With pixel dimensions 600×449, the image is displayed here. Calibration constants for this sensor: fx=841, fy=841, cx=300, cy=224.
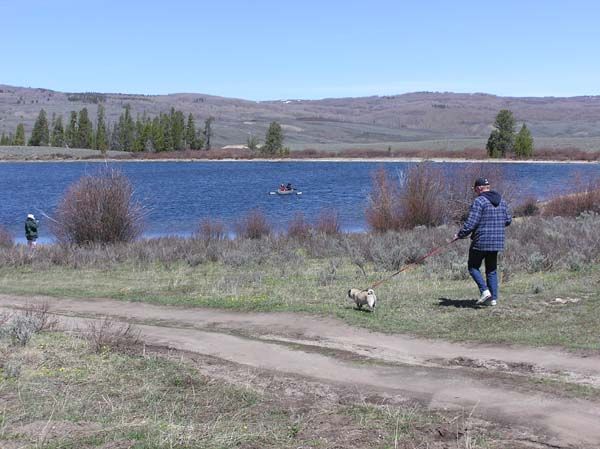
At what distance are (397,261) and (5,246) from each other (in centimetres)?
1433

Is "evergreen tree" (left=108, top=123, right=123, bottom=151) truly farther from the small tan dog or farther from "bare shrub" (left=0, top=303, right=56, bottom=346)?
the small tan dog

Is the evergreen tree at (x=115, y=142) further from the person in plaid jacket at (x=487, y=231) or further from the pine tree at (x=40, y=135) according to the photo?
the person in plaid jacket at (x=487, y=231)

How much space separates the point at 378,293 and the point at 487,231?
2735mm

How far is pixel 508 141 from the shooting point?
105 metres

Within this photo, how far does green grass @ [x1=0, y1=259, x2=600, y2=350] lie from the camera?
11.0m

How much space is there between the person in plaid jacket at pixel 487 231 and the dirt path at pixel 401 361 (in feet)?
6.57

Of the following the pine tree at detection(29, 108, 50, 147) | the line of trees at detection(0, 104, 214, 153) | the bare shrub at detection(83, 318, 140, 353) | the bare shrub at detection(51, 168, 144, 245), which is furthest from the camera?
the pine tree at detection(29, 108, 50, 147)

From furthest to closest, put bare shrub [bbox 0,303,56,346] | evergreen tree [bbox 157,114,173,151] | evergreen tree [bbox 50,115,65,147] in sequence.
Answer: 1. evergreen tree [bbox 50,115,65,147]
2. evergreen tree [bbox 157,114,173,151]
3. bare shrub [bbox 0,303,56,346]

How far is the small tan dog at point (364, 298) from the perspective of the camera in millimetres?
12297

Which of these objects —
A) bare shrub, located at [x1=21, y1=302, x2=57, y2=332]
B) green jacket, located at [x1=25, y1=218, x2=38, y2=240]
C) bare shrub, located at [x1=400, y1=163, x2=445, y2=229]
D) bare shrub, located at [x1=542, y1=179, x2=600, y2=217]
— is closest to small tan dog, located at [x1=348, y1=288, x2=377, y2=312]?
bare shrub, located at [x1=21, y1=302, x2=57, y2=332]

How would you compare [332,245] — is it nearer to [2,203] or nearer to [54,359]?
[54,359]

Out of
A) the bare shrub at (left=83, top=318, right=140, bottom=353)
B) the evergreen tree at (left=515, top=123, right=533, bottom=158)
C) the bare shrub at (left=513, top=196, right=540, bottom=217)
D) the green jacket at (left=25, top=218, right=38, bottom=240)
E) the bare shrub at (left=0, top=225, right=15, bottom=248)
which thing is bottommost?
the bare shrub at (left=0, top=225, right=15, bottom=248)

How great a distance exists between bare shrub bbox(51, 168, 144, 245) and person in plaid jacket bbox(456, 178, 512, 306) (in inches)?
626

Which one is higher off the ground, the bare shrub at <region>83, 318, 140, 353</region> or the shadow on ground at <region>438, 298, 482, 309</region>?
the shadow on ground at <region>438, 298, 482, 309</region>
